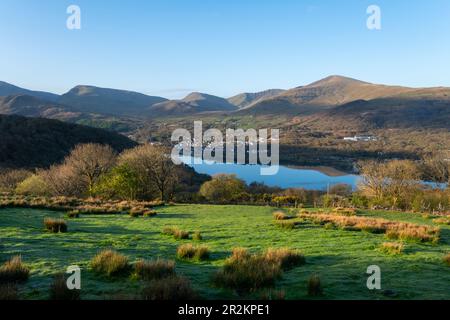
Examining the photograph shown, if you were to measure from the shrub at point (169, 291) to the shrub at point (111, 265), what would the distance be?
6.43ft

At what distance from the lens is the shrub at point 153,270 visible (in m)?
8.80

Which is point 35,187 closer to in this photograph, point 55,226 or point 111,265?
point 55,226

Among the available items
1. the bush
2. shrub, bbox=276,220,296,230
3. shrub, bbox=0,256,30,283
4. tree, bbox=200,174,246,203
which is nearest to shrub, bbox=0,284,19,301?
shrub, bbox=0,256,30,283

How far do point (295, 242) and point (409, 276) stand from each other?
19.1ft

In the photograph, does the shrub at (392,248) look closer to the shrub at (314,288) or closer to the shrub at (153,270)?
the shrub at (314,288)

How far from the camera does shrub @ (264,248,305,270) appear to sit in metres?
10.4

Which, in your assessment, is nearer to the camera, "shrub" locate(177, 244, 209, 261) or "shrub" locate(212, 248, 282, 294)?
"shrub" locate(212, 248, 282, 294)

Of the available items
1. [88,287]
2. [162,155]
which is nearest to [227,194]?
[162,155]

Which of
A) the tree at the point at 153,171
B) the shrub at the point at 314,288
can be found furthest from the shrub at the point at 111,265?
the tree at the point at 153,171

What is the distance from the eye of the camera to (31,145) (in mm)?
116438

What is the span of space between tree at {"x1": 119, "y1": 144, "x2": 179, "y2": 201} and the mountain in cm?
6083

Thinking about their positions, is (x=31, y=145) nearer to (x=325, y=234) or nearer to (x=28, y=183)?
(x=28, y=183)

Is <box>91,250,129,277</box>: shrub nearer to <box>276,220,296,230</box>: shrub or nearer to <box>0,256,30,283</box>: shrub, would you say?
<box>0,256,30,283</box>: shrub
